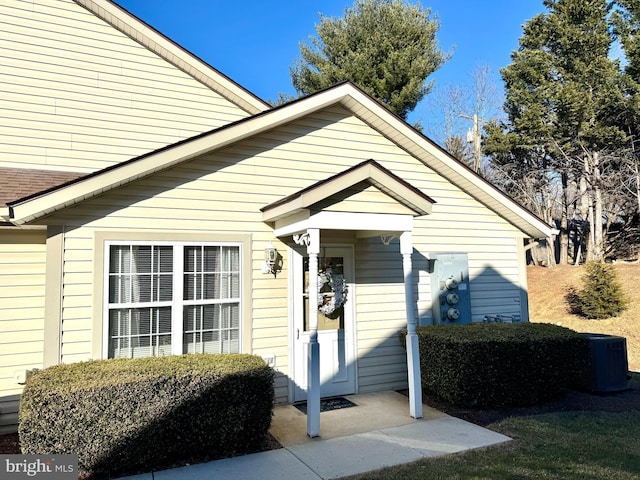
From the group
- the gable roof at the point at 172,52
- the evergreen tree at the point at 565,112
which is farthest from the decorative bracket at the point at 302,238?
the evergreen tree at the point at 565,112

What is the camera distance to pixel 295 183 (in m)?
6.94

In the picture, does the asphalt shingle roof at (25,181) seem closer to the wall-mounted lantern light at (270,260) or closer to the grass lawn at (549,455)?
the wall-mounted lantern light at (270,260)

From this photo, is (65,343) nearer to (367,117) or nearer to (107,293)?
(107,293)

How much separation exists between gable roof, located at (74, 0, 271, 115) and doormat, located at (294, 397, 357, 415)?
5555 mm

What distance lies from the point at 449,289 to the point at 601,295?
9717 millimetres

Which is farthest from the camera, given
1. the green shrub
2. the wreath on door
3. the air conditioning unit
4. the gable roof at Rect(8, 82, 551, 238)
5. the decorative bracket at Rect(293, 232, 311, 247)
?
the green shrub

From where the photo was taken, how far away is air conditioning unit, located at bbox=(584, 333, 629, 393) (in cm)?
719

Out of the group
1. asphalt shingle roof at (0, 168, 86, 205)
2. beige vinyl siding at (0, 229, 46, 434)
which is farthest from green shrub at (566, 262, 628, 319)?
beige vinyl siding at (0, 229, 46, 434)

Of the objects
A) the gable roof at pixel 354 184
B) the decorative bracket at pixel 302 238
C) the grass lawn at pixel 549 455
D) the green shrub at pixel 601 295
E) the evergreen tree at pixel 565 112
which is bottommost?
the grass lawn at pixel 549 455

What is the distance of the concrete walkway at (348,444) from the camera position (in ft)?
14.4

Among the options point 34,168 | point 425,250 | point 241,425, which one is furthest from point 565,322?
point 34,168

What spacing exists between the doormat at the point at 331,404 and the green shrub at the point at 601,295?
11615mm

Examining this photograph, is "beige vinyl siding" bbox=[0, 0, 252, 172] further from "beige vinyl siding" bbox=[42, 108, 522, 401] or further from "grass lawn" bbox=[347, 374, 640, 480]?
"grass lawn" bbox=[347, 374, 640, 480]

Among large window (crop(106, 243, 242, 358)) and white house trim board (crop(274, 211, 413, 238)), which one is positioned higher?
white house trim board (crop(274, 211, 413, 238))
